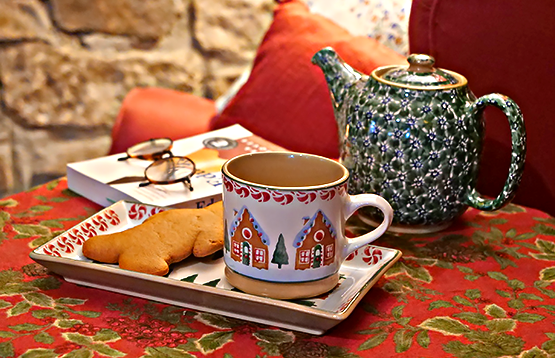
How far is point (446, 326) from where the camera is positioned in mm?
521

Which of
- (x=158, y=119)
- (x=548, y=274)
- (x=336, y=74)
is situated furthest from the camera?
(x=158, y=119)

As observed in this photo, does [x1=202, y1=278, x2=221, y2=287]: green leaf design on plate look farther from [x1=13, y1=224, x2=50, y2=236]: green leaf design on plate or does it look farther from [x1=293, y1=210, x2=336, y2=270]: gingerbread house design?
[x1=13, y1=224, x2=50, y2=236]: green leaf design on plate

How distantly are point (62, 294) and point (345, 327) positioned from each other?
263 mm

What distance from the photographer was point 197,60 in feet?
5.24

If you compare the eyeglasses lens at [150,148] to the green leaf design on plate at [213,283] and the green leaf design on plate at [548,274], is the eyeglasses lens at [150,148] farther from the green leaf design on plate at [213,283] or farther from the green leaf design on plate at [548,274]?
the green leaf design on plate at [548,274]

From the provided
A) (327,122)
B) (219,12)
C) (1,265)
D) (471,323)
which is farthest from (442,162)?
(219,12)

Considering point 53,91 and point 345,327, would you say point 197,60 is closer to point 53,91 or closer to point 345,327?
point 53,91

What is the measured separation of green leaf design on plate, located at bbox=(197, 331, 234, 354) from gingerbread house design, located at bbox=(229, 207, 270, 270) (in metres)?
0.06

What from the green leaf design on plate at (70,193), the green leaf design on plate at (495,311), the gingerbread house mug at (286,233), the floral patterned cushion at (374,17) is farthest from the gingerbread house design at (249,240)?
the floral patterned cushion at (374,17)

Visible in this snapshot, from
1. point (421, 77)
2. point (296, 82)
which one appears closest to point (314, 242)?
point (421, 77)

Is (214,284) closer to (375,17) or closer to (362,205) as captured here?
(362,205)

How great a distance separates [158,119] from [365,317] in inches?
27.9

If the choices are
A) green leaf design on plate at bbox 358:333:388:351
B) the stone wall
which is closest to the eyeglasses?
green leaf design on plate at bbox 358:333:388:351

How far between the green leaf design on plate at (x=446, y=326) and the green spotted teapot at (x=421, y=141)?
A: 0.18 meters
